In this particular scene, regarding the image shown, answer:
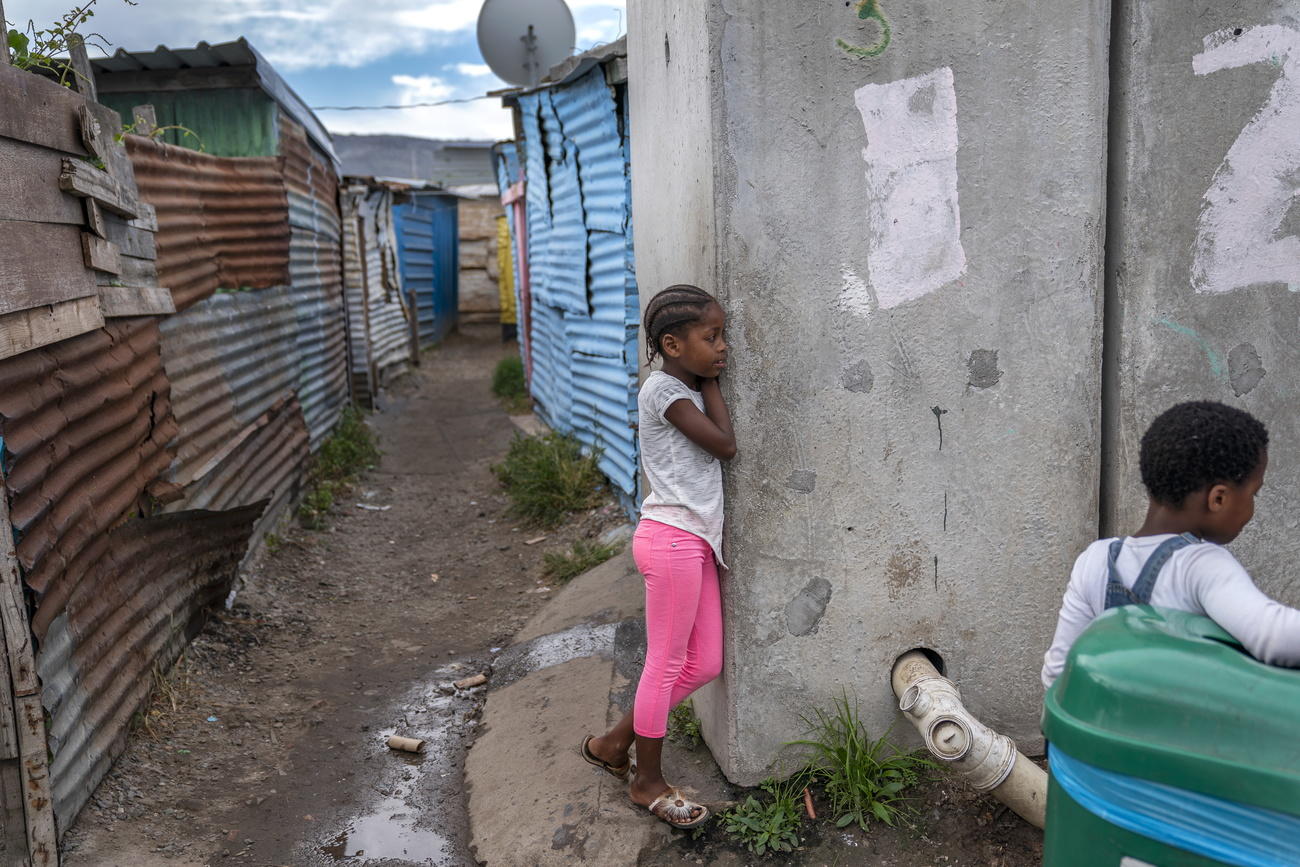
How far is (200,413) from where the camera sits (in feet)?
17.2

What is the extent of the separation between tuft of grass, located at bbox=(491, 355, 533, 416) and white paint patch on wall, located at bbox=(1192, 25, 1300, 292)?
9.38 m

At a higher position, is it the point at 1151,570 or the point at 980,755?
the point at 1151,570

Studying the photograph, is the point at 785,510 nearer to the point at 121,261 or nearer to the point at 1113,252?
the point at 1113,252

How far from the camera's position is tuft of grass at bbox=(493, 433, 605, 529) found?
272 inches

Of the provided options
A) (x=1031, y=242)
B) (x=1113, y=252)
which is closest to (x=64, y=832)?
(x=1031, y=242)

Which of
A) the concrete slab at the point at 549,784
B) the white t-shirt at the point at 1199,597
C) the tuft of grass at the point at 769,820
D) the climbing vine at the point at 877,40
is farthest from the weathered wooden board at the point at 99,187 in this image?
the white t-shirt at the point at 1199,597

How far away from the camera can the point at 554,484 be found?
7066 mm

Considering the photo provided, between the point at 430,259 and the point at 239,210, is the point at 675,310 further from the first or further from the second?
the point at 430,259

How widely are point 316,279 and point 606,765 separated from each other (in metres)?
6.81

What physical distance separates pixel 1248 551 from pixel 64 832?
3.72 m

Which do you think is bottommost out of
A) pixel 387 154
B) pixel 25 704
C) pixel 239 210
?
pixel 25 704

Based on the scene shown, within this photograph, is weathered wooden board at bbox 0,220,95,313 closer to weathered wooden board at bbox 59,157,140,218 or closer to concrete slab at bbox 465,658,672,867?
weathered wooden board at bbox 59,157,140,218

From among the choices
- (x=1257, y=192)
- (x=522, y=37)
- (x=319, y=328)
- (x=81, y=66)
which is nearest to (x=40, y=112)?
(x=81, y=66)

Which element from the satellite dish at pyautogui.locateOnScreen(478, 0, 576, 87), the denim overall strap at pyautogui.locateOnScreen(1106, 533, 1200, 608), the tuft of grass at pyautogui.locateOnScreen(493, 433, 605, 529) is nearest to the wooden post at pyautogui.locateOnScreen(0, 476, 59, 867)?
the denim overall strap at pyautogui.locateOnScreen(1106, 533, 1200, 608)
